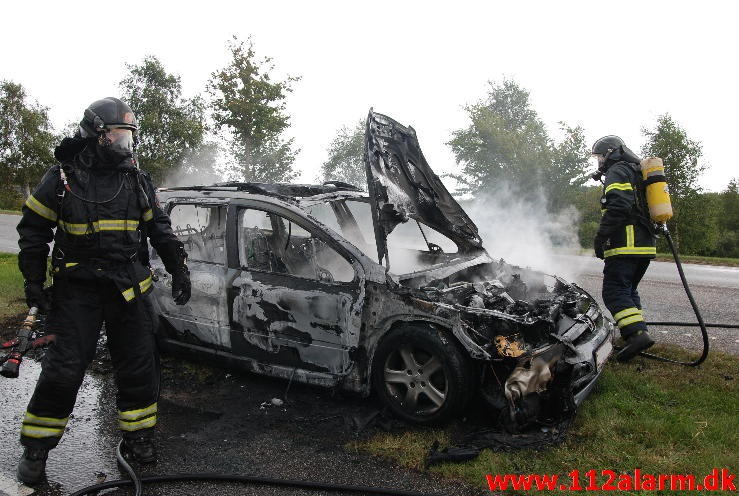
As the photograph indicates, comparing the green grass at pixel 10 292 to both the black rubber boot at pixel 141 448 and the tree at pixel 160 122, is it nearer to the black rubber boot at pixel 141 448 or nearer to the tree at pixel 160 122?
the black rubber boot at pixel 141 448

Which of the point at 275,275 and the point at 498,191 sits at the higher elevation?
the point at 498,191

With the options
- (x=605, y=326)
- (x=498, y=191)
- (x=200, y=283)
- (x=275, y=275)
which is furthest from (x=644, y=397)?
(x=498, y=191)

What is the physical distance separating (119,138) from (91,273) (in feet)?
2.70

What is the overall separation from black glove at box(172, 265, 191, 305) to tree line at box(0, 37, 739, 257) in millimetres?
13569

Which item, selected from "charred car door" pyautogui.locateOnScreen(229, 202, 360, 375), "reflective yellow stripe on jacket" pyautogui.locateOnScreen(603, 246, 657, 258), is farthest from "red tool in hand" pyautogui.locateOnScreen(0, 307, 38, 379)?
"reflective yellow stripe on jacket" pyautogui.locateOnScreen(603, 246, 657, 258)

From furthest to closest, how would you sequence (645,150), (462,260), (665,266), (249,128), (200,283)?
(645,150)
(249,128)
(665,266)
(462,260)
(200,283)

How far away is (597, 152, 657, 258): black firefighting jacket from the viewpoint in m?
4.85

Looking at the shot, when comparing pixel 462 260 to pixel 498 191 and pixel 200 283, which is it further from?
pixel 498 191

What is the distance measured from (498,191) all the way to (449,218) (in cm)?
1747

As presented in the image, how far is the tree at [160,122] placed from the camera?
18.8m

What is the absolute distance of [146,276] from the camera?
11.0 ft

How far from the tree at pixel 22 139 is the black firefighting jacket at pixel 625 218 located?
32474 mm

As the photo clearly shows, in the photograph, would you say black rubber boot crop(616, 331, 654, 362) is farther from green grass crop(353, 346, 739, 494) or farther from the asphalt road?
the asphalt road

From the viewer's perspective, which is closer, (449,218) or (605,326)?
(605,326)
